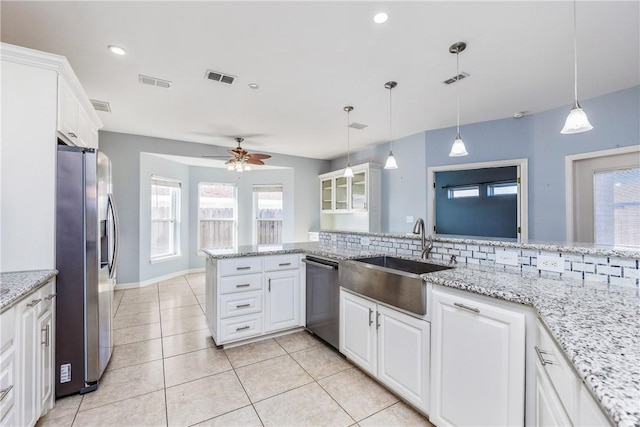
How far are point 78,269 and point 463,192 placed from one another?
19.3 feet

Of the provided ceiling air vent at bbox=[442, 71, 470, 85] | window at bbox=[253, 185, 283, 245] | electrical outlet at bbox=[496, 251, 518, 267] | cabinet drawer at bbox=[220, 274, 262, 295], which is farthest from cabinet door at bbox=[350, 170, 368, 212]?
electrical outlet at bbox=[496, 251, 518, 267]

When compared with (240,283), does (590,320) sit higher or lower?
higher

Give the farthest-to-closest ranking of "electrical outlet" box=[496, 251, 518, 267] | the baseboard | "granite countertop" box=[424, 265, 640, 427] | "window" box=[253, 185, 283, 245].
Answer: "window" box=[253, 185, 283, 245] → the baseboard → "electrical outlet" box=[496, 251, 518, 267] → "granite countertop" box=[424, 265, 640, 427]

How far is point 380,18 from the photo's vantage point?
190cm

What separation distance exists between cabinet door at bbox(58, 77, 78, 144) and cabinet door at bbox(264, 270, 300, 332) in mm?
2010

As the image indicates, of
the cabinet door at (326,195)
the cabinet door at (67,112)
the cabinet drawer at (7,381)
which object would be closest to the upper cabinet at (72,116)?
the cabinet door at (67,112)

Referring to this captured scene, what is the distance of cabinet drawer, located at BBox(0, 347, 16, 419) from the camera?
126 centimetres

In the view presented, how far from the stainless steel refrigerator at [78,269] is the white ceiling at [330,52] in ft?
3.28

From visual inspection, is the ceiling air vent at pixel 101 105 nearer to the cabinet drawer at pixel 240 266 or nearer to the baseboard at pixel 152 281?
the cabinet drawer at pixel 240 266

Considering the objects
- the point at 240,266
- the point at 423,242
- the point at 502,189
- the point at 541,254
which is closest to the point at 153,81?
the point at 240,266

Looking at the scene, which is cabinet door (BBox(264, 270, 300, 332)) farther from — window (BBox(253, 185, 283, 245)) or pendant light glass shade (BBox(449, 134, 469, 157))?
window (BBox(253, 185, 283, 245))

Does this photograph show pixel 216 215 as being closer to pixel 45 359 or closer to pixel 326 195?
pixel 326 195

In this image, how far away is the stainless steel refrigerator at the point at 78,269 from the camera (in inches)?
74.3

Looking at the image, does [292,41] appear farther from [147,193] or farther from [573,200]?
[147,193]
